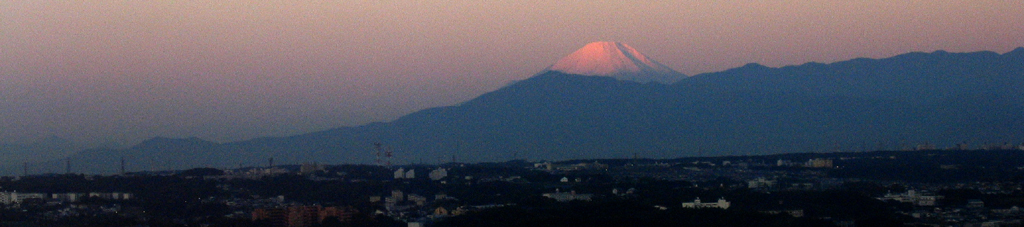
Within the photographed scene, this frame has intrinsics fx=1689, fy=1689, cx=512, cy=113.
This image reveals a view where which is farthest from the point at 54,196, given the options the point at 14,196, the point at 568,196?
the point at 568,196

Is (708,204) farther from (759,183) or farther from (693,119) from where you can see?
(693,119)

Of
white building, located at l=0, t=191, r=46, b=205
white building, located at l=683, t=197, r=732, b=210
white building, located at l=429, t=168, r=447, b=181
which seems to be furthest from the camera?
white building, located at l=429, t=168, r=447, b=181

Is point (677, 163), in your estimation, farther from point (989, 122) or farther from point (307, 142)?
point (307, 142)

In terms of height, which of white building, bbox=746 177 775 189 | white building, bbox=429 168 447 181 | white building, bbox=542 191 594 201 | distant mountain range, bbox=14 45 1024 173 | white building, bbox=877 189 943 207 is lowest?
white building, bbox=877 189 943 207

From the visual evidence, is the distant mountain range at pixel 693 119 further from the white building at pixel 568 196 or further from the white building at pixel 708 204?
the white building at pixel 708 204

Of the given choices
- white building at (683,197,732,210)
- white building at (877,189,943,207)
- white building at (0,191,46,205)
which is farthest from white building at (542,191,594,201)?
white building at (0,191,46,205)

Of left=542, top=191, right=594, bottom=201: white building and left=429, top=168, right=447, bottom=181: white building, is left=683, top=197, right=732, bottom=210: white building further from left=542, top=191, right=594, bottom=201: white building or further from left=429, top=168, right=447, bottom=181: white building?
left=429, top=168, right=447, bottom=181: white building

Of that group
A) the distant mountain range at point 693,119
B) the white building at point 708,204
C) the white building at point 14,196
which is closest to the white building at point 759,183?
the white building at point 708,204

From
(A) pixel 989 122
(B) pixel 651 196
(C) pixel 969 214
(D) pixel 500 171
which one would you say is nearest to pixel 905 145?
(A) pixel 989 122
